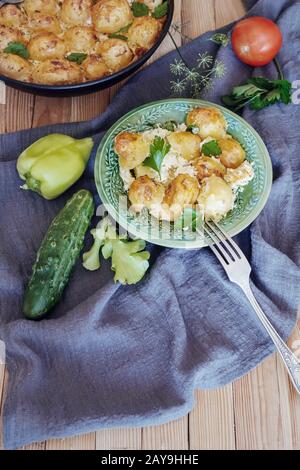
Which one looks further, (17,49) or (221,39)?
(221,39)

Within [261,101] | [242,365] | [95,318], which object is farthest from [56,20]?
[242,365]

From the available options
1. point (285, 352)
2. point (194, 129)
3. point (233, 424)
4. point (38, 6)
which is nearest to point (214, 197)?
point (194, 129)

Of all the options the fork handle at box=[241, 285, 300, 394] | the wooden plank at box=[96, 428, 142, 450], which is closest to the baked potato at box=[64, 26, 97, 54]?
the fork handle at box=[241, 285, 300, 394]

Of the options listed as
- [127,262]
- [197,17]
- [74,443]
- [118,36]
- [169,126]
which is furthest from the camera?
[197,17]

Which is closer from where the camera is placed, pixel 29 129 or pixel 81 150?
pixel 81 150

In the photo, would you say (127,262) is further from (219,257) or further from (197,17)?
(197,17)

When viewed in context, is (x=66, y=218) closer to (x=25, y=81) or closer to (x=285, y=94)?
(x=25, y=81)
